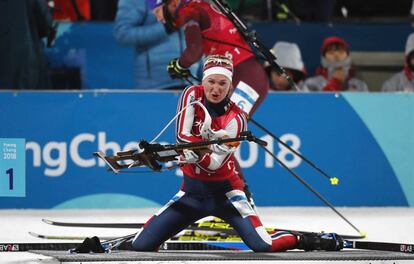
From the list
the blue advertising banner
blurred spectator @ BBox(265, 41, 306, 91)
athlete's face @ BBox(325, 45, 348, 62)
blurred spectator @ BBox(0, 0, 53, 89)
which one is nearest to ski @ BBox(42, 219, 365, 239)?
the blue advertising banner

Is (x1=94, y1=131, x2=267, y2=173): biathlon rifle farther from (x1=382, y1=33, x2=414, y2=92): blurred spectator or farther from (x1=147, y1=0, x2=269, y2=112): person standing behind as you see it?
(x1=382, y1=33, x2=414, y2=92): blurred spectator

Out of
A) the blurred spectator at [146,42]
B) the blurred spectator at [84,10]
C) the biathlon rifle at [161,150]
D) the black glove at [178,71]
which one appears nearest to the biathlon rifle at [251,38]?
the black glove at [178,71]

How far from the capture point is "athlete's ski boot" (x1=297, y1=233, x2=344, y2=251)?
817 cm

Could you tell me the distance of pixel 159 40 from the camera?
12.0m

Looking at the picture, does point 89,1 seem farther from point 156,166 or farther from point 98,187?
point 156,166

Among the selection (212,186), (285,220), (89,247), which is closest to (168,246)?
(212,186)

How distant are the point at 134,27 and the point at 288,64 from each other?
63.6 inches

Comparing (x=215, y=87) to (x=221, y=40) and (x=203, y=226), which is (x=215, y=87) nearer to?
(x=203, y=226)

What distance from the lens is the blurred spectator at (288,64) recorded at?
12156 millimetres

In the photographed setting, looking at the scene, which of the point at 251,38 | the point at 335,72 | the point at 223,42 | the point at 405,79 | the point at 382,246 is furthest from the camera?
the point at 335,72

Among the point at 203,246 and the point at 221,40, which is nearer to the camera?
A: the point at 203,246

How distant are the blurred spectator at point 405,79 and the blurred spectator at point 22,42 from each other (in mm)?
3529

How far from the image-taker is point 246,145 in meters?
11.2

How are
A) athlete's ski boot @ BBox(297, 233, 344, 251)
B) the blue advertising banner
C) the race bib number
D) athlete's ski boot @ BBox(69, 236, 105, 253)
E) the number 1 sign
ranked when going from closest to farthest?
athlete's ski boot @ BBox(69, 236, 105, 253) < athlete's ski boot @ BBox(297, 233, 344, 251) < the number 1 sign < the race bib number < the blue advertising banner
